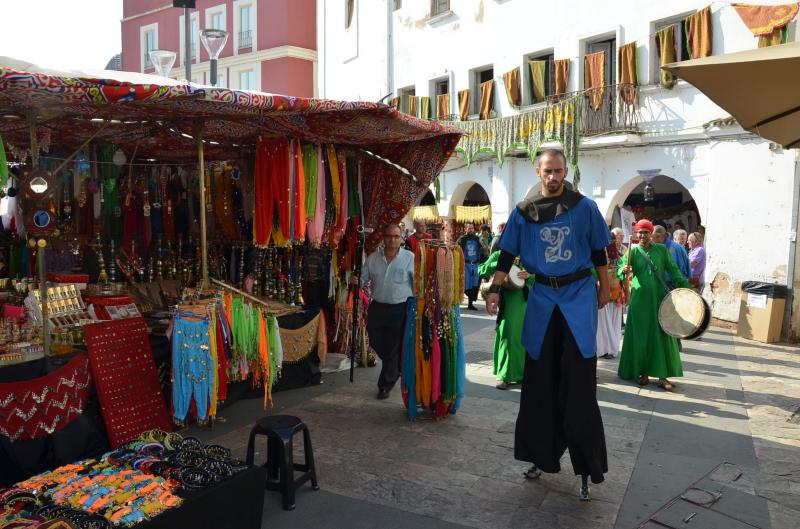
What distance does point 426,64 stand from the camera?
16906mm

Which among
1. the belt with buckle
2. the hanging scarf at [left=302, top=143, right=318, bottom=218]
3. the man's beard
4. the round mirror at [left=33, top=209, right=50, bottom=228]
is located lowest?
the belt with buckle

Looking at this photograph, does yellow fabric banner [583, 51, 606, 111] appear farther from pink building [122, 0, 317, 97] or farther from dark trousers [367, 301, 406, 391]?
pink building [122, 0, 317, 97]

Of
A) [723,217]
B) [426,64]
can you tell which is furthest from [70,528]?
[426,64]

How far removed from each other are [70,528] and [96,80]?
2.34 metres

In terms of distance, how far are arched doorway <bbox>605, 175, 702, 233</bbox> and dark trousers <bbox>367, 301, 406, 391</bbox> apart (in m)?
9.42

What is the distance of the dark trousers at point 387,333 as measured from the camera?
5516mm

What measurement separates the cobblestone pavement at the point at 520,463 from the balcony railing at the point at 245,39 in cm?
2282

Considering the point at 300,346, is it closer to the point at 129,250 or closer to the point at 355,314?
the point at 355,314

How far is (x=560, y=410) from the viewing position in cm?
367

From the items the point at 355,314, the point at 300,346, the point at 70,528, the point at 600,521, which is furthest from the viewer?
the point at 355,314

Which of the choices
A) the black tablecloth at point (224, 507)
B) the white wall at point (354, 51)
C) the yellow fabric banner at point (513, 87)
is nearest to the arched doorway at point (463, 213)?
the yellow fabric banner at point (513, 87)

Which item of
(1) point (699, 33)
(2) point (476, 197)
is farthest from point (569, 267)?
(2) point (476, 197)

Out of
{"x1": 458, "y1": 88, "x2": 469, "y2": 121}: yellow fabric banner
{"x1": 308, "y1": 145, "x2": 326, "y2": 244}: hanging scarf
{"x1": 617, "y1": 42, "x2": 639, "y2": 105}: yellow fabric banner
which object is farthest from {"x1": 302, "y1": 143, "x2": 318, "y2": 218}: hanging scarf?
{"x1": 458, "y1": 88, "x2": 469, "y2": 121}: yellow fabric banner

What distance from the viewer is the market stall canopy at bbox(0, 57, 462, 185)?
11.7 feet
